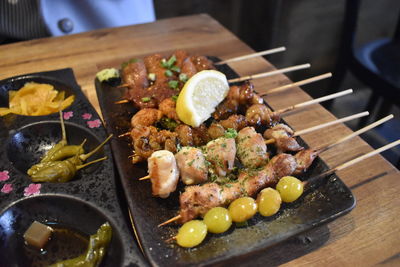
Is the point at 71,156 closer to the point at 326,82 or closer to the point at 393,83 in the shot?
the point at 393,83

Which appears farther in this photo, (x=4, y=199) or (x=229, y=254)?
(x=4, y=199)

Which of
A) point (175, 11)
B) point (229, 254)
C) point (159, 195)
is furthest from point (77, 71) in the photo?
point (175, 11)

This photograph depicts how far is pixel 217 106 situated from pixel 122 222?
1.22 metres

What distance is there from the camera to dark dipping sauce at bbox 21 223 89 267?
80.5 inches

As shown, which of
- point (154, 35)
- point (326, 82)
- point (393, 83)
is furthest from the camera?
point (326, 82)

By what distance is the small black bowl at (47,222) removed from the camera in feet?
6.66

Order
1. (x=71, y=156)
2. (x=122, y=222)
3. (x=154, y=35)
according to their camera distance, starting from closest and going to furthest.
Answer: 1. (x=122, y=222)
2. (x=71, y=156)
3. (x=154, y=35)

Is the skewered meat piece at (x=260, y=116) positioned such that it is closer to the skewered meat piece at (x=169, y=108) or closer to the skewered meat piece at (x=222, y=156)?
the skewered meat piece at (x=222, y=156)

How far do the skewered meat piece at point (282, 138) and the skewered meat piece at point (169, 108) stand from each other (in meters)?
0.71

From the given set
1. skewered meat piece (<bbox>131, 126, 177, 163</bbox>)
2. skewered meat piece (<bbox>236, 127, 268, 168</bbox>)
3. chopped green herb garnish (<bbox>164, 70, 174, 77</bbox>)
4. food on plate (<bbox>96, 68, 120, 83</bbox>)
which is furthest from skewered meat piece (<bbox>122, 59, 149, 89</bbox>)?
skewered meat piece (<bbox>236, 127, 268, 168</bbox>)

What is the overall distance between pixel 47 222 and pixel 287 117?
6.88 feet

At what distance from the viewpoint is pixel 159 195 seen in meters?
2.13

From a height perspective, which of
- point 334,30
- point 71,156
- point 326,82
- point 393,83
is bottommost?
point 326,82

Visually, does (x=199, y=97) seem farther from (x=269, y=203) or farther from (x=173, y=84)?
(x=269, y=203)
